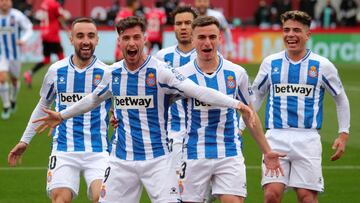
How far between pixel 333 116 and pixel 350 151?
4.44m

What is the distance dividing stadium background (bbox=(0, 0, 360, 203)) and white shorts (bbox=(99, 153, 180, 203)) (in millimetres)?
3485

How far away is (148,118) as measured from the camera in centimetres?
834

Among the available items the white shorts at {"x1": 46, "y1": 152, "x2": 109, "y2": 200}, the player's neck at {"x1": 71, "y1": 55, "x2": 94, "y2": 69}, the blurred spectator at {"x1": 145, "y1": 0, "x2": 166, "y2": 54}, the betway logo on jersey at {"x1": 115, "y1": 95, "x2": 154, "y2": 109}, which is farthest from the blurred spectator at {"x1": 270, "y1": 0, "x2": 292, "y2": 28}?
the betway logo on jersey at {"x1": 115, "y1": 95, "x2": 154, "y2": 109}

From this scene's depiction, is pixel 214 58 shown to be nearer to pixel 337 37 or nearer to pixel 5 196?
pixel 5 196

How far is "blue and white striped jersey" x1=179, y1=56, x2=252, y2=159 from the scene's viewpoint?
8.62 meters

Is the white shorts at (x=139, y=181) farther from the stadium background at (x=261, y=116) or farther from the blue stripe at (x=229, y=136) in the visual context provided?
the stadium background at (x=261, y=116)

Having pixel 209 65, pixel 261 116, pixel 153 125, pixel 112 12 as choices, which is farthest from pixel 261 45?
pixel 153 125

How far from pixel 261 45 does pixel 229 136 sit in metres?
24.5

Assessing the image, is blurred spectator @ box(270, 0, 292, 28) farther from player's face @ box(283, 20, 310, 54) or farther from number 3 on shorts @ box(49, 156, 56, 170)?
number 3 on shorts @ box(49, 156, 56, 170)

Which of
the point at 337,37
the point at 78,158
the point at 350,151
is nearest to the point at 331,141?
the point at 350,151

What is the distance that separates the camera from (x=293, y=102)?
962cm

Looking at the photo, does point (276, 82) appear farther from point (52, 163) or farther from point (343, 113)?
point (52, 163)

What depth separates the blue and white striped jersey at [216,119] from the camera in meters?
8.62

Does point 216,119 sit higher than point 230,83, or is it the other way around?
point 230,83
